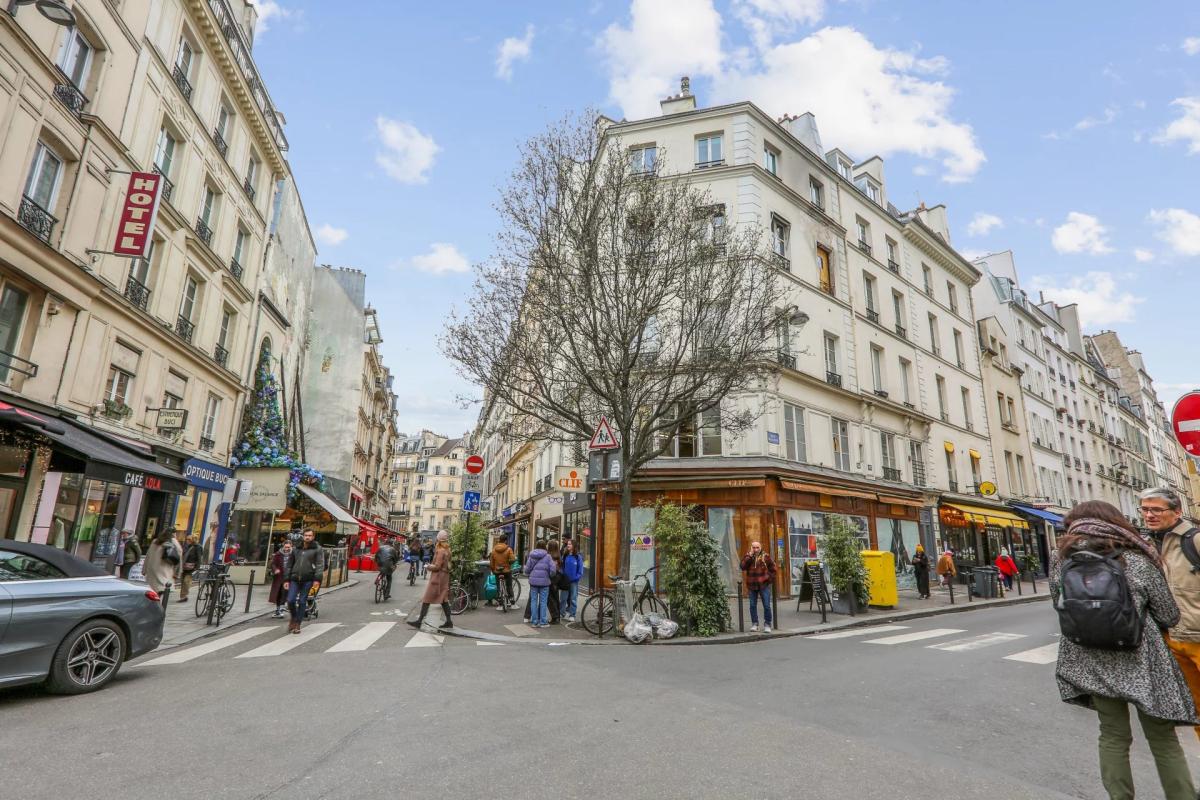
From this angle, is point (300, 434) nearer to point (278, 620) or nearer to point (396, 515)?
point (278, 620)

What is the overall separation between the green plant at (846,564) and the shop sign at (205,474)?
53.9 ft

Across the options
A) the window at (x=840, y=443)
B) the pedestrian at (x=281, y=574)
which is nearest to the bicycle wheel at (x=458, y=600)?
the pedestrian at (x=281, y=574)

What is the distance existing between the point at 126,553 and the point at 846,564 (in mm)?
15769

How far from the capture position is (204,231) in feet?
57.8

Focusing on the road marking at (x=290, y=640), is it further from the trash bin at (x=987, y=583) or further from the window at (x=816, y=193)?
the window at (x=816, y=193)

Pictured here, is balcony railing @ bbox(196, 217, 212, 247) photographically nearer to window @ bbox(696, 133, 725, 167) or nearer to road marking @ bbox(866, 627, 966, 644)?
window @ bbox(696, 133, 725, 167)

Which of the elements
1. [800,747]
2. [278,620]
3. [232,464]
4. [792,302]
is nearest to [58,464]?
[278,620]

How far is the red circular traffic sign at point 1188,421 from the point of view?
5.26 m

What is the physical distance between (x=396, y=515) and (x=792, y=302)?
60.2 metres

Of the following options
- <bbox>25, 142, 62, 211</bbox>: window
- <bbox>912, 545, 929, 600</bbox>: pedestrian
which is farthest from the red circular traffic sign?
<bbox>25, 142, 62, 211</bbox>: window

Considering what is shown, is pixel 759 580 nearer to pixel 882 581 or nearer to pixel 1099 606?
pixel 882 581

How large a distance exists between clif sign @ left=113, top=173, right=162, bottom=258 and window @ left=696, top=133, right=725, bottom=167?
1569 centimetres

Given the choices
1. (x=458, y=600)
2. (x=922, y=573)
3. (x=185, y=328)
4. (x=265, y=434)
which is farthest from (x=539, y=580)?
(x=265, y=434)

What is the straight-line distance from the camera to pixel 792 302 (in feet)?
66.3
